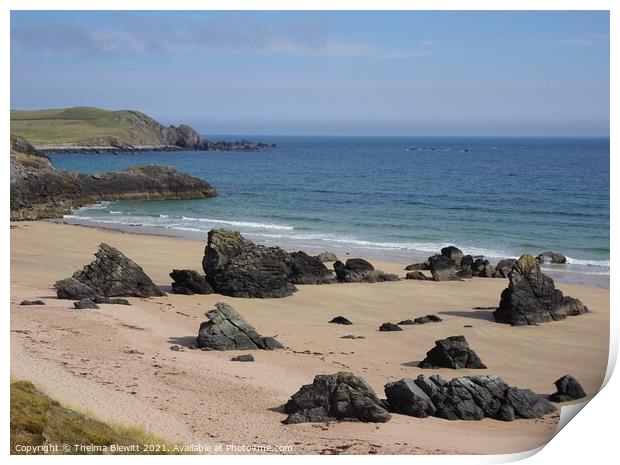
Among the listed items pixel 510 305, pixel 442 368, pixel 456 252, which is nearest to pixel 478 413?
pixel 442 368

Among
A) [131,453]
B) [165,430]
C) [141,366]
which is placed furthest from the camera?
[141,366]

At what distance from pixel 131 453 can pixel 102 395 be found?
334 cm

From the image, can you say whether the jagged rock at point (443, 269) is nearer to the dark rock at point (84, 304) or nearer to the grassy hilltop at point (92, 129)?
the dark rock at point (84, 304)

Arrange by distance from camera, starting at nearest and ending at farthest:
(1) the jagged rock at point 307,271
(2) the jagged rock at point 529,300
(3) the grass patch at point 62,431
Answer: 1. (3) the grass patch at point 62,431
2. (2) the jagged rock at point 529,300
3. (1) the jagged rock at point 307,271

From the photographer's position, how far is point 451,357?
20000 mm

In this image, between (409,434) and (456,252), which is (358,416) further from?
(456,252)

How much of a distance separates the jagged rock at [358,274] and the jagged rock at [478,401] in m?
15.0

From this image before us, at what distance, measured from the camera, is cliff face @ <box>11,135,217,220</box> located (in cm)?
5575

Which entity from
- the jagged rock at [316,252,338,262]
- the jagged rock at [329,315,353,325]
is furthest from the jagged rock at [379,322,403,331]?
the jagged rock at [316,252,338,262]

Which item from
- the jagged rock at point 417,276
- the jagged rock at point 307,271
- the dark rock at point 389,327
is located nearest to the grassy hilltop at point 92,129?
the jagged rock at point 307,271

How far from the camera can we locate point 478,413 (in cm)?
1634

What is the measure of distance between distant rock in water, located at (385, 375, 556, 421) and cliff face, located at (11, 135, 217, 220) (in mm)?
39441

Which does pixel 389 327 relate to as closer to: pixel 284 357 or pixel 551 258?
pixel 284 357

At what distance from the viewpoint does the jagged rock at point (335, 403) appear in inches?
615
